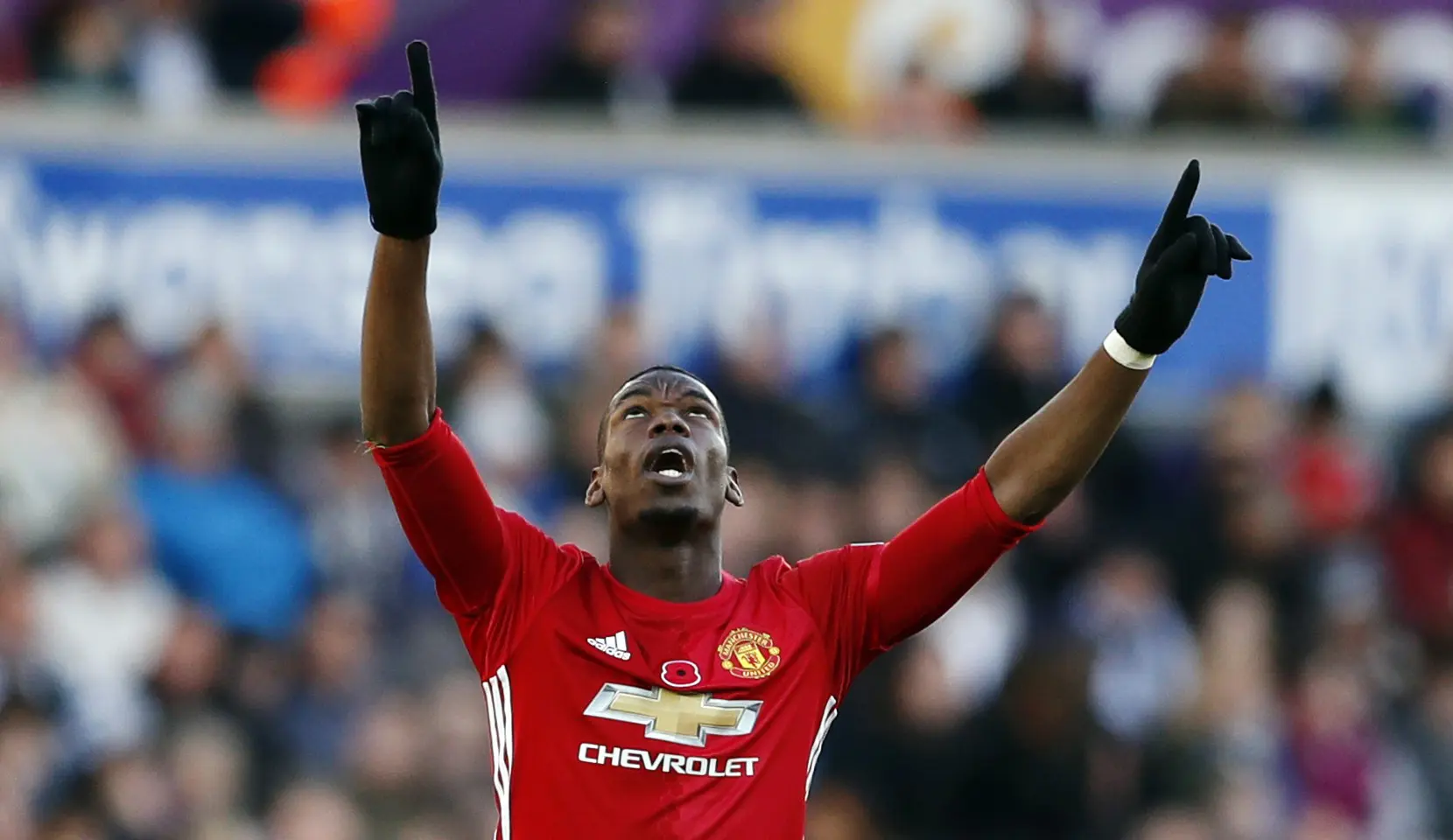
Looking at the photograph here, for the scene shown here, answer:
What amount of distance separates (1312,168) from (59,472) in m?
5.65

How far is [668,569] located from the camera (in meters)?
4.89

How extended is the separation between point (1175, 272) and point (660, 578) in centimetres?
119

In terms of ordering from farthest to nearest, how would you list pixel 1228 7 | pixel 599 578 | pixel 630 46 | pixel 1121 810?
pixel 1228 7, pixel 630 46, pixel 1121 810, pixel 599 578

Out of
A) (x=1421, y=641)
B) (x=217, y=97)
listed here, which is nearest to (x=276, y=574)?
(x=217, y=97)

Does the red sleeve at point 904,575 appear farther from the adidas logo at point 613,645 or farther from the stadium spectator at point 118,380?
the stadium spectator at point 118,380

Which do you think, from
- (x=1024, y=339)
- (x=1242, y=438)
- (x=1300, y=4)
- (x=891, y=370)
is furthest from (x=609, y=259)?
(x=1300, y=4)

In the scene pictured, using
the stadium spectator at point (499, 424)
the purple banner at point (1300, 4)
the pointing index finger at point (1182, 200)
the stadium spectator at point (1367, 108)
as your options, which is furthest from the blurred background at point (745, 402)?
the pointing index finger at point (1182, 200)

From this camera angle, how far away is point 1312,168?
11.0 m

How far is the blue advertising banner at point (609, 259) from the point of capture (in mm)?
10336

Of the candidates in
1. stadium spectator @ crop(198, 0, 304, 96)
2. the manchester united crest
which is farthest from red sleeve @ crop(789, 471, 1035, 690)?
stadium spectator @ crop(198, 0, 304, 96)

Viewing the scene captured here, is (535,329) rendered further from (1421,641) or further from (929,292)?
(1421,641)

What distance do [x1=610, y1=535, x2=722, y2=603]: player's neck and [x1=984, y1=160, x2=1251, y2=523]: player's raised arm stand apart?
638mm

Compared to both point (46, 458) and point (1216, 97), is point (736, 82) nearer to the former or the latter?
point (1216, 97)

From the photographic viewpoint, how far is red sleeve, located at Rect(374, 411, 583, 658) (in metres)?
4.46
